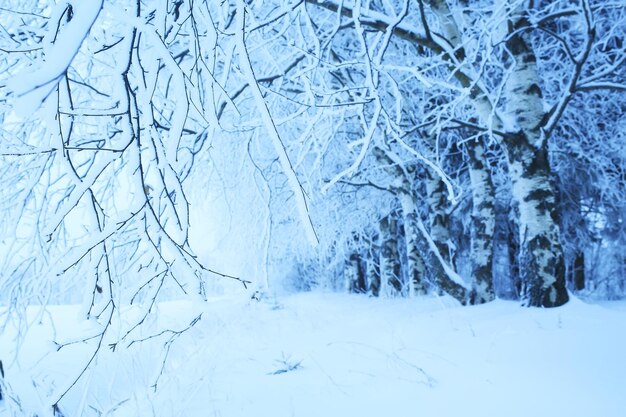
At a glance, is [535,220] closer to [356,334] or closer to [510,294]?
[356,334]

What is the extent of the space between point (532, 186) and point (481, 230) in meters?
1.83

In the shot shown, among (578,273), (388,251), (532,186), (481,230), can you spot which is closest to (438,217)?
(481,230)

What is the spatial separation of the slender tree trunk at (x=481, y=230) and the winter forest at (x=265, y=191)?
1.1 inches

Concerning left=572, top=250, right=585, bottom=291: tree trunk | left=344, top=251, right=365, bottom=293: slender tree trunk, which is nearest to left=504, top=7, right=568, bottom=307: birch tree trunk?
left=572, top=250, right=585, bottom=291: tree trunk

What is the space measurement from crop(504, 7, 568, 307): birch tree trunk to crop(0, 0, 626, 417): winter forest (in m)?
0.02

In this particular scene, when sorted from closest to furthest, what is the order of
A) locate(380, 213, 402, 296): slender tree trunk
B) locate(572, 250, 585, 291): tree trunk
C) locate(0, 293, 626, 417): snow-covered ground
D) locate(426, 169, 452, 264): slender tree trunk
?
1. locate(0, 293, 626, 417): snow-covered ground
2. locate(426, 169, 452, 264): slender tree trunk
3. locate(572, 250, 585, 291): tree trunk
4. locate(380, 213, 402, 296): slender tree trunk

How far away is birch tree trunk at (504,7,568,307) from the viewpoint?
389 cm

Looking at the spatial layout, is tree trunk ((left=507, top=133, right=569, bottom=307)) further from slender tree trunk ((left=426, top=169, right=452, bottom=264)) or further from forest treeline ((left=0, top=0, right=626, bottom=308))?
slender tree trunk ((left=426, top=169, right=452, bottom=264))

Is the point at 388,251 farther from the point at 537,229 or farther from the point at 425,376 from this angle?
the point at 425,376

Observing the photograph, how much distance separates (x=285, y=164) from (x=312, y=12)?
5416 millimetres

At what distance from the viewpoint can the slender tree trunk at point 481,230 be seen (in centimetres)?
547

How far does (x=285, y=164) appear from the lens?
2.85 feet

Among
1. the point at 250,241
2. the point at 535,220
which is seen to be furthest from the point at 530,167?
the point at 250,241

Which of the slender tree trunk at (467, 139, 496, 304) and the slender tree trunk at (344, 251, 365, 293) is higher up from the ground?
the slender tree trunk at (467, 139, 496, 304)
